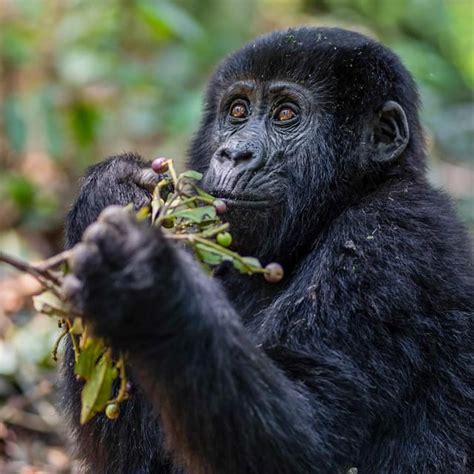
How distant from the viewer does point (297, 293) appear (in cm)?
415

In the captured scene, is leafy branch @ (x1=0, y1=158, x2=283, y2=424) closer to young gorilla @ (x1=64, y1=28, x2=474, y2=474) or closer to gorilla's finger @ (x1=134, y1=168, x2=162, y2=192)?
young gorilla @ (x1=64, y1=28, x2=474, y2=474)

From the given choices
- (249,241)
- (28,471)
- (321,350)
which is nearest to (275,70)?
(249,241)

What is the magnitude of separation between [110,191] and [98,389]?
4.57 feet

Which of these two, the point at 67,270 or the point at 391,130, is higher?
the point at 391,130

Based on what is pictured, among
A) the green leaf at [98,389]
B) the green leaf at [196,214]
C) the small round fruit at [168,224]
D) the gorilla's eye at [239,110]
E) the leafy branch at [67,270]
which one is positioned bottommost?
the green leaf at [98,389]

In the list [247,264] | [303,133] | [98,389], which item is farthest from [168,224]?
[303,133]

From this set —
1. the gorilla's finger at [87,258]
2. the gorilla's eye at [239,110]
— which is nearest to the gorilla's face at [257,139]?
the gorilla's eye at [239,110]

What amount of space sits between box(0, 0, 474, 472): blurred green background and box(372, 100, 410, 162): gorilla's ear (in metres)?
2.97

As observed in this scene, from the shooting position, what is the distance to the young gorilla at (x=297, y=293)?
133 inches

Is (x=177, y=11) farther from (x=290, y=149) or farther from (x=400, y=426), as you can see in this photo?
(x=400, y=426)

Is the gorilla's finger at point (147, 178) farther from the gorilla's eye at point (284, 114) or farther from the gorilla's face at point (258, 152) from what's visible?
the gorilla's eye at point (284, 114)

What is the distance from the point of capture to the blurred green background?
8062 millimetres

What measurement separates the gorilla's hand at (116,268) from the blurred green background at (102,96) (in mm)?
3379

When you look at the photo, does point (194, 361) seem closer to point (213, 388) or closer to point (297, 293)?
point (213, 388)
